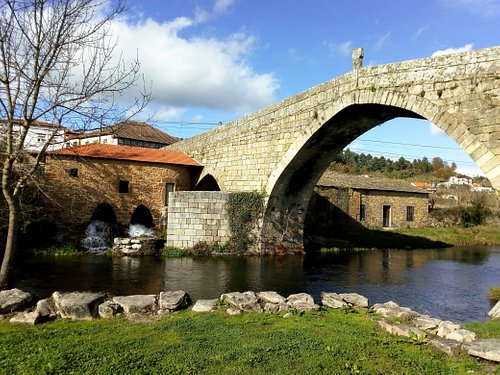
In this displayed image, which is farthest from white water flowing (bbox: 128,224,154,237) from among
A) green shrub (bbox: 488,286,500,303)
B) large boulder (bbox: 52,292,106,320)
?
green shrub (bbox: 488,286,500,303)

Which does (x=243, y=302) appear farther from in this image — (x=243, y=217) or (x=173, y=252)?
(x=173, y=252)

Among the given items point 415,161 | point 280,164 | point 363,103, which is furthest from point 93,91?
point 415,161

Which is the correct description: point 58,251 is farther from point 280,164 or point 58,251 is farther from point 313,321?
point 313,321

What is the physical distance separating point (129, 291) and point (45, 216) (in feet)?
25.0

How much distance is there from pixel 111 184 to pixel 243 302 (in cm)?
1198

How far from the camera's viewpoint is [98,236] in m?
16.0

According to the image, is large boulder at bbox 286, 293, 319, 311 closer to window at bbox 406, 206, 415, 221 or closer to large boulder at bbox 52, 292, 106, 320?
large boulder at bbox 52, 292, 106, 320

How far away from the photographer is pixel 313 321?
5.92 metres

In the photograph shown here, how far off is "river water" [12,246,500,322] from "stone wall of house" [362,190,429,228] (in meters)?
8.59

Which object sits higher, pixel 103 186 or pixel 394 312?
pixel 103 186

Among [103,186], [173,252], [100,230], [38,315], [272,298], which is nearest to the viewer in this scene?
[38,315]

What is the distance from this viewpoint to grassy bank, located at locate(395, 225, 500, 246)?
22.6 m

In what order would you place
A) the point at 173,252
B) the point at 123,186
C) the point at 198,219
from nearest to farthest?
the point at 173,252 < the point at 198,219 < the point at 123,186

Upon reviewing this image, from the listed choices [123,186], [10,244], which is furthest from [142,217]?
[10,244]
